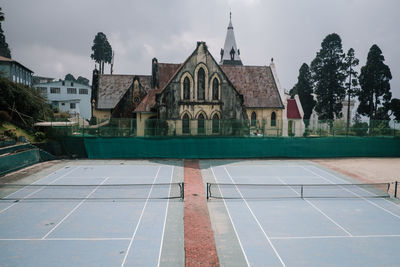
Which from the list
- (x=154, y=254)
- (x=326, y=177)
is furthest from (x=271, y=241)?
(x=326, y=177)

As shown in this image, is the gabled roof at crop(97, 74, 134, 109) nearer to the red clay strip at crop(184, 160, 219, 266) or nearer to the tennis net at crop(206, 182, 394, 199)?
the red clay strip at crop(184, 160, 219, 266)

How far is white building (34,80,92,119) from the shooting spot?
234 ft

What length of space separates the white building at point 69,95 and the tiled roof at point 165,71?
118 feet

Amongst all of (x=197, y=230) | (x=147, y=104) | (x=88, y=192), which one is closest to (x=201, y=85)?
(x=147, y=104)

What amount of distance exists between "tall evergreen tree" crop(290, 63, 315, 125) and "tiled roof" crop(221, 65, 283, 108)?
1742cm

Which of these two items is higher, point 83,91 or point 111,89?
point 83,91

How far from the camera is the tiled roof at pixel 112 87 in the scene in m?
47.0

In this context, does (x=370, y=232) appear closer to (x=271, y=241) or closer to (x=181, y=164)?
(x=271, y=241)

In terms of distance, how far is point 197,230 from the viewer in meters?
13.2

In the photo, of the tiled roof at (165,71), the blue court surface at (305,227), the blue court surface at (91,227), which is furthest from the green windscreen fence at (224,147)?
the tiled roof at (165,71)

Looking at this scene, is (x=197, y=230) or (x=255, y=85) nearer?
(x=197, y=230)

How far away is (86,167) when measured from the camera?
27.4 m

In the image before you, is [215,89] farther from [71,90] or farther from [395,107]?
[71,90]

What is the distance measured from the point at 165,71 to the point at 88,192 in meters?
27.6
